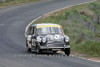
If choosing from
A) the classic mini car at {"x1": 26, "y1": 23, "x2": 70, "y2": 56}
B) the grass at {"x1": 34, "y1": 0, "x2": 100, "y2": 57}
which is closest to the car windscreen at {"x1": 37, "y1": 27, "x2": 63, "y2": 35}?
the classic mini car at {"x1": 26, "y1": 23, "x2": 70, "y2": 56}

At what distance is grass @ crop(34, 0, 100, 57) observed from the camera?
91.9ft

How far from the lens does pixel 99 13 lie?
47.3 metres

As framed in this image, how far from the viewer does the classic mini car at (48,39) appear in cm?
1986

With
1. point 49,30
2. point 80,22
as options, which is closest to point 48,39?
point 49,30

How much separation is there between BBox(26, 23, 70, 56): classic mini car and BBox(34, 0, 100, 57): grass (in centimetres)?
192

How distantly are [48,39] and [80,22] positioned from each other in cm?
1966

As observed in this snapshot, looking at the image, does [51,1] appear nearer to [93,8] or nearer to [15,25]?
[93,8]

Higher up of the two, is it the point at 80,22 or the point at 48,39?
the point at 48,39

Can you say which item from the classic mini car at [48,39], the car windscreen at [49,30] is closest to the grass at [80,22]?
the car windscreen at [49,30]

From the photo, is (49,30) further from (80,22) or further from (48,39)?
(80,22)

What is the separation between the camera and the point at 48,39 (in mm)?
20047

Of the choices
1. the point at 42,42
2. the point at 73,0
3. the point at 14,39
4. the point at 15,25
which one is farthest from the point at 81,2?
the point at 42,42

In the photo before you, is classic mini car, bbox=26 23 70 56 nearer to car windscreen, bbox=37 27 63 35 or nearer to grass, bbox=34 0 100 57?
car windscreen, bbox=37 27 63 35

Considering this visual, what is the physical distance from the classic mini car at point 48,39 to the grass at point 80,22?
192cm
